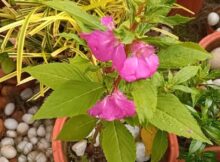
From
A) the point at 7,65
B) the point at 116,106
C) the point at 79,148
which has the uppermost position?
the point at 116,106

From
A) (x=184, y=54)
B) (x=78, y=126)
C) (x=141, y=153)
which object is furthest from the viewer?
(x=141, y=153)

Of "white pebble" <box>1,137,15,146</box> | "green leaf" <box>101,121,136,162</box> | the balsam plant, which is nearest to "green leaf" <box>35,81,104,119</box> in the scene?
the balsam plant

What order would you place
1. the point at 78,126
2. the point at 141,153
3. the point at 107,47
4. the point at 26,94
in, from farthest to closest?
the point at 26,94 → the point at 141,153 → the point at 78,126 → the point at 107,47

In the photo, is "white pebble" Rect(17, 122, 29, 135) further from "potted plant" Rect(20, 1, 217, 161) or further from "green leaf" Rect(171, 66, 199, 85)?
"green leaf" Rect(171, 66, 199, 85)

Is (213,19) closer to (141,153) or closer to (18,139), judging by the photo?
(141,153)

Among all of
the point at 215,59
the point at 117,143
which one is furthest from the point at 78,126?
the point at 215,59

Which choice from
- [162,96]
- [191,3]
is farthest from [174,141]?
[191,3]
